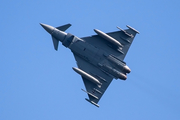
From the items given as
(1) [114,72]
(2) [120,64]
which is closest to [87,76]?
(1) [114,72]

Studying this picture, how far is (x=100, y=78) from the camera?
123 ft

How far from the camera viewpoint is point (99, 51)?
3647 centimetres

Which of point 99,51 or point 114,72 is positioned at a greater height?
point 99,51

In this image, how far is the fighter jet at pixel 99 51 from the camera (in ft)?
119

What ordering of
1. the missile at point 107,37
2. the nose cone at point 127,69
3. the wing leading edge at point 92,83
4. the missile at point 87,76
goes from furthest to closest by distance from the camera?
the wing leading edge at point 92,83
the missile at point 87,76
the nose cone at point 127,69
the missile at point 107,37

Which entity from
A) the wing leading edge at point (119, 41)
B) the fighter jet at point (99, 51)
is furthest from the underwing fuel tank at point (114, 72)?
the wing leading edge at point (119, 41)

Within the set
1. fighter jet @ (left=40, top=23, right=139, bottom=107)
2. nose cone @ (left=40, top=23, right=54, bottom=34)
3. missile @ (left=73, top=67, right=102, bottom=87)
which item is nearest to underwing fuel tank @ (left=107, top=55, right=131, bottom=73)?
fighter jet @ (left=40, top=23, right=139, bottom=107)

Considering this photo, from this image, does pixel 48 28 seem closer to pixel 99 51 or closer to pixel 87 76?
pixel 99 51

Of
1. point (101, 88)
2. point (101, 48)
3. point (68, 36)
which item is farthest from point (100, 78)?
point (68, 36)

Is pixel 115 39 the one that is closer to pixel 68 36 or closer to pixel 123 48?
pixel 123 48

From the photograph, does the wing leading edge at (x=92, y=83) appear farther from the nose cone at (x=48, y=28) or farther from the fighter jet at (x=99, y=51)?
the nose cone at (x=48, y=28)

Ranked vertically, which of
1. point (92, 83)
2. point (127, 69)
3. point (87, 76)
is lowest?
point (92, 83)

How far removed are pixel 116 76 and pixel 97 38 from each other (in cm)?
528

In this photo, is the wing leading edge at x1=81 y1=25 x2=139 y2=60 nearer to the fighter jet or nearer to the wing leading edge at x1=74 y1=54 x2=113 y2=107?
the fighter jet
